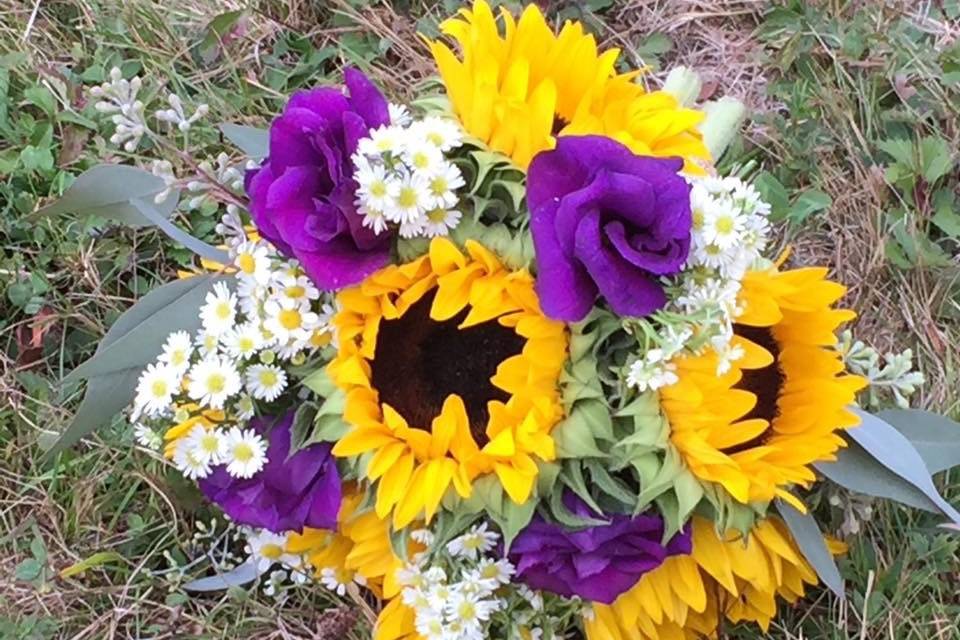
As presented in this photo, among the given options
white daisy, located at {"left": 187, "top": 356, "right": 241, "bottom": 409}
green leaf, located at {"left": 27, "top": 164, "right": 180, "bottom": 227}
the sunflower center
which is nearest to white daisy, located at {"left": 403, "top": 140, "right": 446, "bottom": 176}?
the sunflower center

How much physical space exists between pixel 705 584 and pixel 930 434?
0.25 m

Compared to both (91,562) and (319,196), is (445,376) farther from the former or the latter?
(91,562)

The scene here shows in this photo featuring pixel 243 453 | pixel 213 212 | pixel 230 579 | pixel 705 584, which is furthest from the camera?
pixel 213 212

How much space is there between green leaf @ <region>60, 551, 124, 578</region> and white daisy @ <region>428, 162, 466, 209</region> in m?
0.61

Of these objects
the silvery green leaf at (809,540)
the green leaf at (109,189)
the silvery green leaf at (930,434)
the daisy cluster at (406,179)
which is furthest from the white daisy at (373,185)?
the silvery green leaf at (930,434)

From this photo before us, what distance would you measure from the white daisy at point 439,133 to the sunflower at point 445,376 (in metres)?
0.07

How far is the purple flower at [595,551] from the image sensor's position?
2.99 ft

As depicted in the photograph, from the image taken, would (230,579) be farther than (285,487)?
Yes

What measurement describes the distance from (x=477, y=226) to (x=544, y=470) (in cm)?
19

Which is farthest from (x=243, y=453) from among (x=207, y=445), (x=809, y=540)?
(x=809, y=540)

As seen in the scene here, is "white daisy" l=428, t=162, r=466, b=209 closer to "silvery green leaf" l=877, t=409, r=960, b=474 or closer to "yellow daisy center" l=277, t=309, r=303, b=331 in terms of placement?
"yellow daisy center" l=277, t=309, r=303, b=331

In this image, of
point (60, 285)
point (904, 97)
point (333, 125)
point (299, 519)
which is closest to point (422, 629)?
point (299, 519)

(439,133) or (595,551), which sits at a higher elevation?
(439,133)

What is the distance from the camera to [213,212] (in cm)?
135
